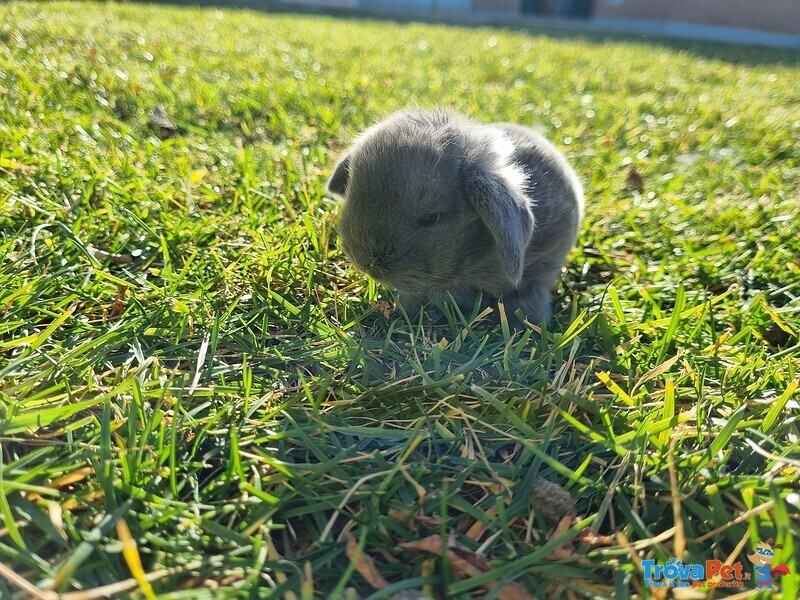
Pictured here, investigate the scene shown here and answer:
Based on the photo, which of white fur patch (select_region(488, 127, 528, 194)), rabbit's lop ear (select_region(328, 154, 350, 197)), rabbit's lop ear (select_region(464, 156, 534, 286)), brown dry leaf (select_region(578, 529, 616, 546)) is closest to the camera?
brown dry leaf (select_region(578, 529, 616, 546))

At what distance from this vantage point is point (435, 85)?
6.17 metres

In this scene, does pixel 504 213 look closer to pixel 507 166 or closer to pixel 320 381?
pixel 507 166

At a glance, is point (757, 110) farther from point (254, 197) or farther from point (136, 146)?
point (136, 146)

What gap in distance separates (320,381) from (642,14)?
21.9m

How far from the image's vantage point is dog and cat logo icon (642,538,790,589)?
137 centimetres

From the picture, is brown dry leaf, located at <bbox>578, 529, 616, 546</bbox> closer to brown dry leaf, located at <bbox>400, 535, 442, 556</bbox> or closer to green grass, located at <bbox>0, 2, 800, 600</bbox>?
green grass, located at <bbox>0, 2, 800, 600</bbox>

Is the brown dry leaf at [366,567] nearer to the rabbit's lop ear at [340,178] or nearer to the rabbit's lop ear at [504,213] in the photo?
the rabbit's lop ear at [504,213]

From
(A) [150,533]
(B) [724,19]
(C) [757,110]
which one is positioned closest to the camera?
(A) [150,533]

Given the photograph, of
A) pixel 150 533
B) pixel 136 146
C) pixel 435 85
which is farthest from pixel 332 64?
pixel 150 533

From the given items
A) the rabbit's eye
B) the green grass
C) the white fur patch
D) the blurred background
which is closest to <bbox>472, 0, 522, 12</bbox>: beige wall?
the blurred background

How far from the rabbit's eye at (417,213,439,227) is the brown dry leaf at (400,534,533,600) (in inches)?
51.4

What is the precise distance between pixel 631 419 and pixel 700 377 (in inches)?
12.1

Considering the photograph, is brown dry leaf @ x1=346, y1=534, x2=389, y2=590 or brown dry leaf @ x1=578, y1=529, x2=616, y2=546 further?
brown dry leaf @ x1=578, y1=529, x2=616, y2=546

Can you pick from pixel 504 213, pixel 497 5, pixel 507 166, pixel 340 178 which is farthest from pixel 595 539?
pixel 497 5
